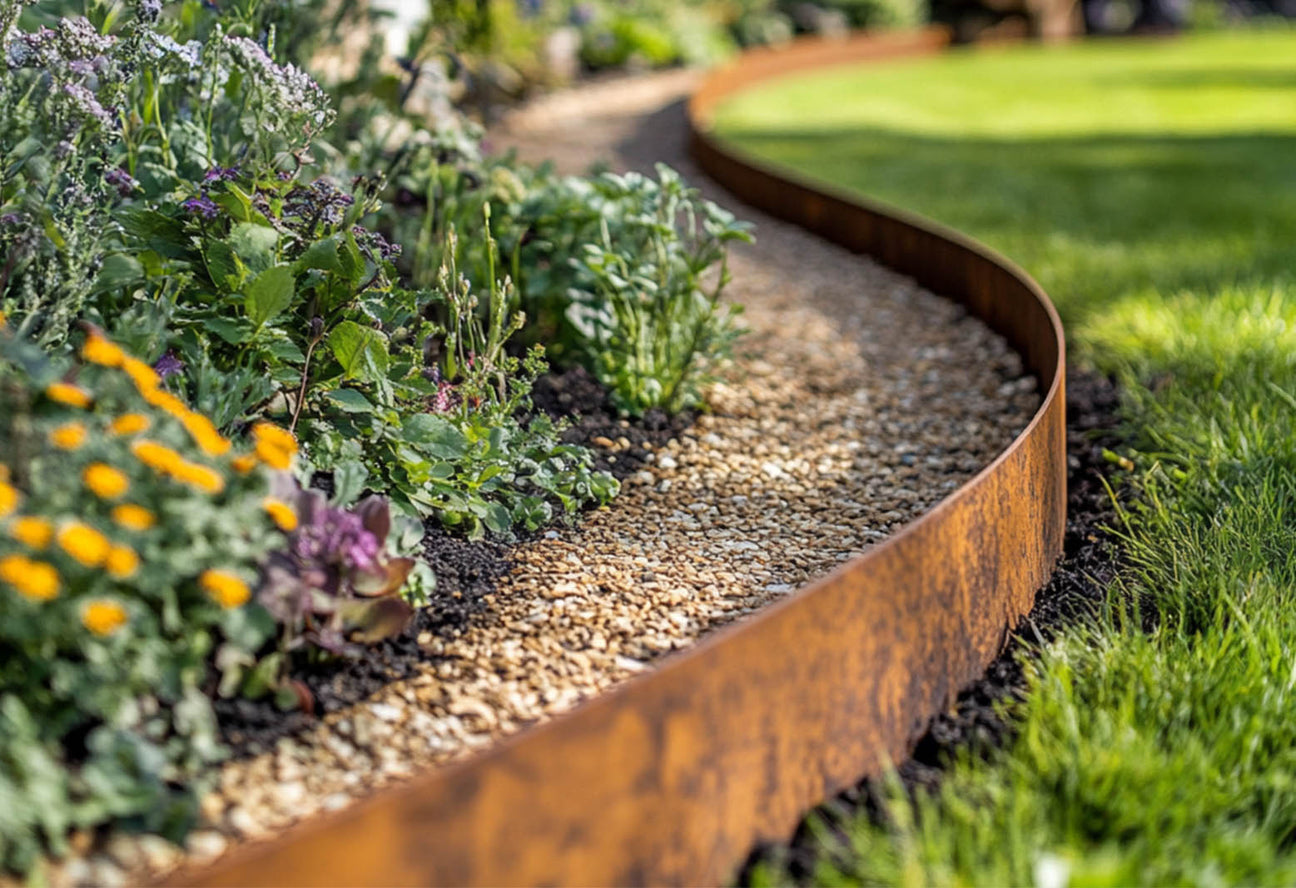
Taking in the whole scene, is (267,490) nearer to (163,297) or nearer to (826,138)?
(163,297)

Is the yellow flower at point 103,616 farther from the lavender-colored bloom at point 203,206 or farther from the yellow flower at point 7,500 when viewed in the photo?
the lavender-colored bloom at point 203,206

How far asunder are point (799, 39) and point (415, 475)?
12.6 m

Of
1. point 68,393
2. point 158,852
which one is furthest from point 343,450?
point 158,852

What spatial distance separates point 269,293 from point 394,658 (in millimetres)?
700

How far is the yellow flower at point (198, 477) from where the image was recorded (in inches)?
63.4

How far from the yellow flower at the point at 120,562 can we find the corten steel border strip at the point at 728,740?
1.17 feet

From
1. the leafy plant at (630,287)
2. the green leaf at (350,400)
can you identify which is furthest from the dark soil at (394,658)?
the leafy plant at (630,287)

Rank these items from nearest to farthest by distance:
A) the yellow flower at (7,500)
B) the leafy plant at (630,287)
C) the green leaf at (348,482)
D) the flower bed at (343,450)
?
the yellow flower at (7,500), the flower bed at (343,450), the green leaf at (348,482), the leafy plant at (630,287)

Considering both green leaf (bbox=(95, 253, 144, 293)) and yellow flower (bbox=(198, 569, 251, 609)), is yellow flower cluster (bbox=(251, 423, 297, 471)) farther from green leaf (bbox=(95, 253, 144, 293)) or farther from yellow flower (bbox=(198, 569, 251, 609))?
green leaf (bbox=(95, 253, 144, 293))

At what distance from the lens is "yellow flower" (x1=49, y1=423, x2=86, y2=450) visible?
157cm

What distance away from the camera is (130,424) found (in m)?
1.65

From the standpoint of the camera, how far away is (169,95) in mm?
3068

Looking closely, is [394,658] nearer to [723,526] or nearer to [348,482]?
[348,482]

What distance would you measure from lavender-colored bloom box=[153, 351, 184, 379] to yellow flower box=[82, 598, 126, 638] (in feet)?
2.57
